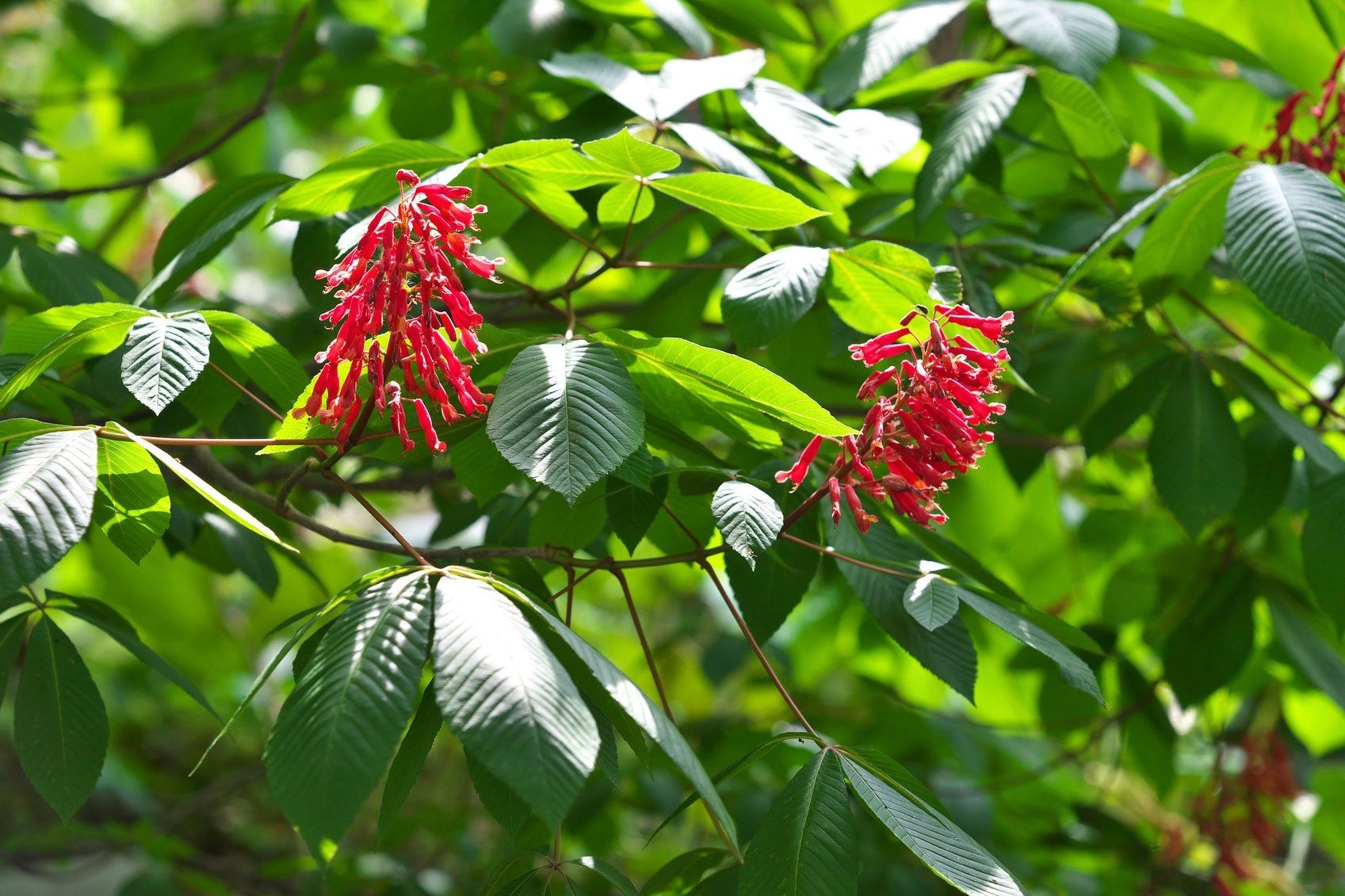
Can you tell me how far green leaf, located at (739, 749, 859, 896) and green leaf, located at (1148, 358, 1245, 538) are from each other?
0.74 m

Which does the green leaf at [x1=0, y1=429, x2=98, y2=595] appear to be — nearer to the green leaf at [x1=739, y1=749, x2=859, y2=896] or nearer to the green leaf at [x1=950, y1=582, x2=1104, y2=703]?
the green leaf at [x1=739, y1=749, x2=859, y2=896]

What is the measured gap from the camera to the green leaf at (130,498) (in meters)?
0.98

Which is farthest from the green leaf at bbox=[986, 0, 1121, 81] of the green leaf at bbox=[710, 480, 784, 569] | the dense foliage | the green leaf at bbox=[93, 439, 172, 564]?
the green leaf at bbox=[93, 439, 172, 564]

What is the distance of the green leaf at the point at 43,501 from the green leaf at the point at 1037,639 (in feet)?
2.52

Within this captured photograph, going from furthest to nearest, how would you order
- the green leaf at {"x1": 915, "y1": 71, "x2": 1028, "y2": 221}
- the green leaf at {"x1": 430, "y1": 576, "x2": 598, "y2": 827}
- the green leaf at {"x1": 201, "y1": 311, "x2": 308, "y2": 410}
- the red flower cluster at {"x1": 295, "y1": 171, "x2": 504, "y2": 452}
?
the green leaf at {"x1": 915, "y1": 71, "x2": 1028, "y2": 221} → the green leaf at {"x1": 201, "y1": 311, "x2": 308, "y2": 410} → the red flower cluster at {"x1": 295, "y1": 171, "x2": 504, "y2": 452} → the green leaf at {"x1": 430, "y1": 576, "x2": 598, "y2": 827}

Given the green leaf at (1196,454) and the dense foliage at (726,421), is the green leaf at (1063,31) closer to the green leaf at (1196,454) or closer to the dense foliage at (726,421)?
the dense foliage at (726,421)

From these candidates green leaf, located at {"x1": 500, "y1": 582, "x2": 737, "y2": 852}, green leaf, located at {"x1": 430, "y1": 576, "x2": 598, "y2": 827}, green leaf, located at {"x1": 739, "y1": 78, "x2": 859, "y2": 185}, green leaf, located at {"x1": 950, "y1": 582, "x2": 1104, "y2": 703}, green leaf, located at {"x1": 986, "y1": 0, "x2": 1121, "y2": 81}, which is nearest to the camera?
green leaf, located at {"x1": 430, "y1": 576, "x2": 598, "y2": 827}

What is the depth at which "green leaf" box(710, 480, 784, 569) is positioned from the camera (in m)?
0.95

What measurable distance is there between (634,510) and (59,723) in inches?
23.2

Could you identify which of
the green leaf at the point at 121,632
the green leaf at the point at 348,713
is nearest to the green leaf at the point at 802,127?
the green leaf at the point at 348,713

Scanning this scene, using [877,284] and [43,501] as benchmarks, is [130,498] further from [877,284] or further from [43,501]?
[877,284]

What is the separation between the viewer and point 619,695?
846mm

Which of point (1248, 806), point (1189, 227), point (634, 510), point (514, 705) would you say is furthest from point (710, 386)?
point (1248, 806)

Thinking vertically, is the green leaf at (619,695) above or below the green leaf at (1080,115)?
below
